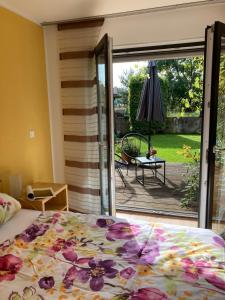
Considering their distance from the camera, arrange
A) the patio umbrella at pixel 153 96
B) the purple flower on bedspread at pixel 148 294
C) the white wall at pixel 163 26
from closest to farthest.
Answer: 1. the purple flower on bedspread at pixel 148 294
2. the white wall at pixel 163 26
3. the patio umbrella at pixel 153 96

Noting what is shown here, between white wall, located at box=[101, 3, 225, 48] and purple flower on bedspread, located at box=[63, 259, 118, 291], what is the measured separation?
2.33m

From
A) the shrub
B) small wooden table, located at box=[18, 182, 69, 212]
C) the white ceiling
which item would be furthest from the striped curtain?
the shrub

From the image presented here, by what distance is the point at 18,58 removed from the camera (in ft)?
8.93

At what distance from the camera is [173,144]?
753cm

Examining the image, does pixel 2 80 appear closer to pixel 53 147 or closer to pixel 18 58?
pixel 18 58

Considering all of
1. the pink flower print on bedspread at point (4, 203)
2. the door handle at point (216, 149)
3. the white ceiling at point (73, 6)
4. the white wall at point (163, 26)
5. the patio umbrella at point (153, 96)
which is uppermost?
the white ceiling at point (73, 6)

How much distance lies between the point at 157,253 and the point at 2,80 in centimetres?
205

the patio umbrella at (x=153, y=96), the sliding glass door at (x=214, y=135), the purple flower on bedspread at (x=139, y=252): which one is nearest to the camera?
the purple flower on bedspread at (x=139, y=252)

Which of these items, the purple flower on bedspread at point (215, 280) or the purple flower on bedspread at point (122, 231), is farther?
the purple flower on bedspread at point (122, 231)

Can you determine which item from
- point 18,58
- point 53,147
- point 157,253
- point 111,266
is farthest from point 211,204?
point 18,58

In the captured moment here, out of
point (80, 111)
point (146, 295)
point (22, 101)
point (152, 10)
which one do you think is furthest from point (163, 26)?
point (146, 295)

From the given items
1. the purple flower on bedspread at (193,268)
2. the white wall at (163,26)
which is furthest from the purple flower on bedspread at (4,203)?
the white wall at (163,26)

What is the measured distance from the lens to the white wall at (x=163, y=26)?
2.66 meters

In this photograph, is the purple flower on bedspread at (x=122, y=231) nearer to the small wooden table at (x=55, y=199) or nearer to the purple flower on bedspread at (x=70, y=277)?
the purple flower on bedspread at (x=70, y=277)
